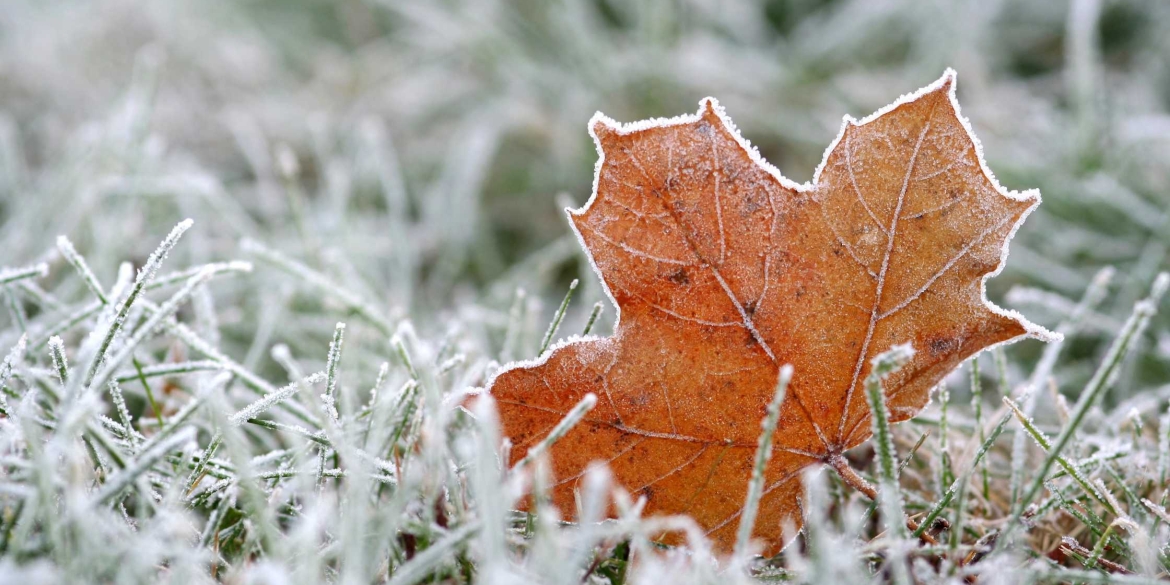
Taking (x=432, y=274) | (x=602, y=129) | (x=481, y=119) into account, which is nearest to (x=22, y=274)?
(x=602, y=129)

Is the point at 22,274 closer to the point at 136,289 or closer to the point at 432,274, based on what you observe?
the point at 136,289

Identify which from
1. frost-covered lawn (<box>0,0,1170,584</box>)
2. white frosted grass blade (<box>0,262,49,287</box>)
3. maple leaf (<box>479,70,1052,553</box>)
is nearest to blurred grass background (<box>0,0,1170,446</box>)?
frost-covered lawn (<box>0,0,1170,584</box>)

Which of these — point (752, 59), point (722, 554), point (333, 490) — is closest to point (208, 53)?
point (752, 59)

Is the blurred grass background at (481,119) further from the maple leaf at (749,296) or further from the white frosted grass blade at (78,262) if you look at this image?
the maple leaf at (749,296)

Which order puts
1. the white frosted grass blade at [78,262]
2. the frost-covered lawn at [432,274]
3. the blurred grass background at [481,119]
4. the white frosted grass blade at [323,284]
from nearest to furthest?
the frost-covered lawn at [432,274]
the white frosted grass blade at [78,262]
the white frosted grass blade at [323,284]
the blurred grass background at [481,119]

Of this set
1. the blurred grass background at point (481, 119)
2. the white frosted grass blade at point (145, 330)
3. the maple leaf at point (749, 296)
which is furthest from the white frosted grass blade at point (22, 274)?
the maple leaf at point (749, 296)

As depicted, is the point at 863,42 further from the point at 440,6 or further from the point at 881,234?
the point at 881,234

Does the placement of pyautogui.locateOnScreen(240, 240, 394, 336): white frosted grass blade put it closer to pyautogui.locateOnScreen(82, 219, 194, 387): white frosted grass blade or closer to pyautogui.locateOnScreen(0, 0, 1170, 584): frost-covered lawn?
pyautogui.locateOnScreen(0, 0, 1170, 584): frost-covered lawn

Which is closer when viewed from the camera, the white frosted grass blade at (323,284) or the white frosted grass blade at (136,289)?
the white frosted grass blade at (136,289)

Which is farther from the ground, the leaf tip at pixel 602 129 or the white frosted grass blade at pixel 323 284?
the leaf tip at pixel 602 129
